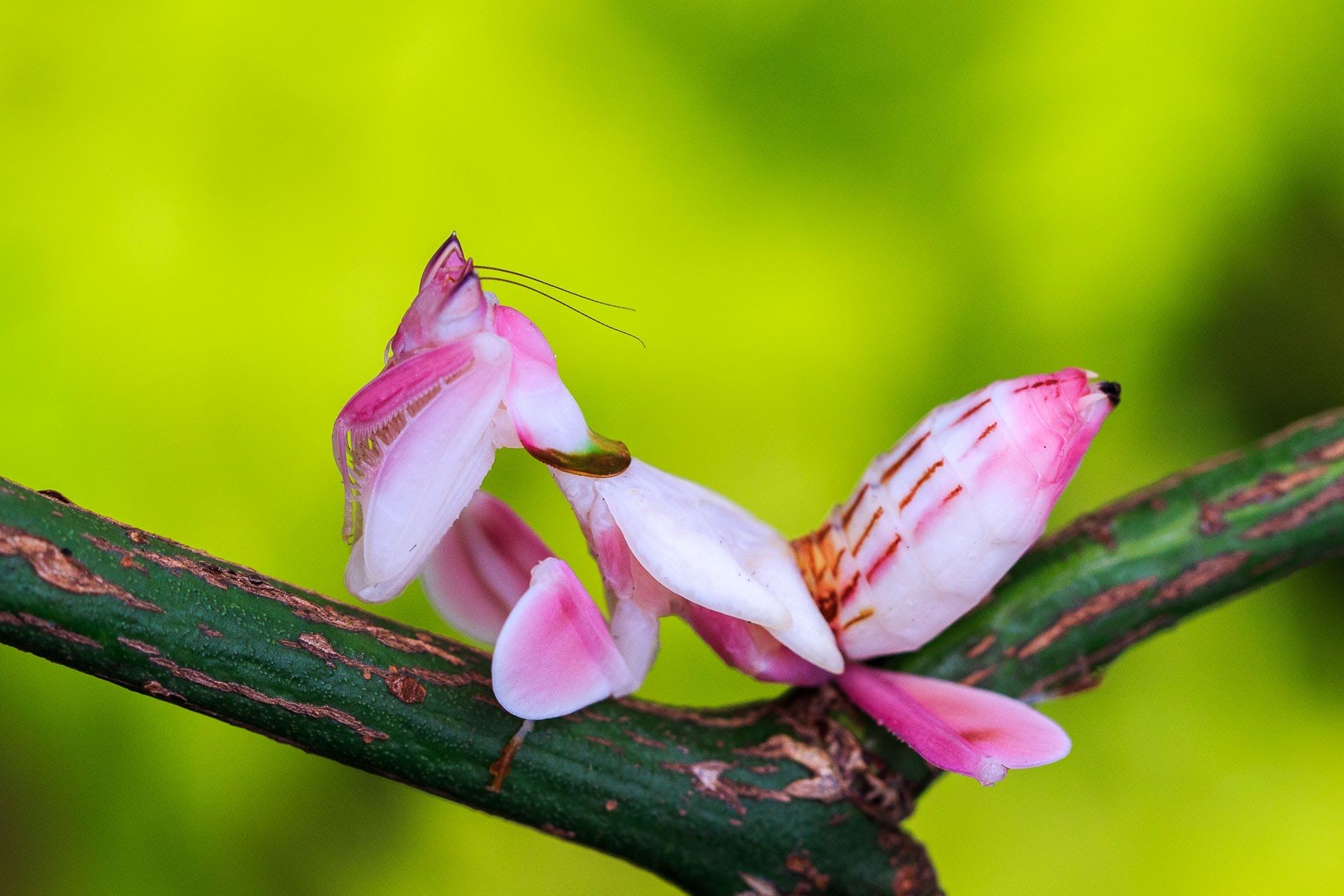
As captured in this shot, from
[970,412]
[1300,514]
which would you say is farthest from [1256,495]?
[970,412]

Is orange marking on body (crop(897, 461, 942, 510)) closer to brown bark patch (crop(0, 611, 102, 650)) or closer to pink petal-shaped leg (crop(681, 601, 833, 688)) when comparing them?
pink petal-shaped leg (crop(681, 601, 833, 688))

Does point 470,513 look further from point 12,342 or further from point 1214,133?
point 1214,133

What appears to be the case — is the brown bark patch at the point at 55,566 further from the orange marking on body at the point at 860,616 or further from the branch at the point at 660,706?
the orange marking on body at the point at 860,616

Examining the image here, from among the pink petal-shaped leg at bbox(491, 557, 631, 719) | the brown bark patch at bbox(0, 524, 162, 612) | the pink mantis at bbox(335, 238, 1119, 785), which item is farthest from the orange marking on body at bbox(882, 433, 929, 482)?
the brown bark patch at bbox(0, 524, 162, 612)

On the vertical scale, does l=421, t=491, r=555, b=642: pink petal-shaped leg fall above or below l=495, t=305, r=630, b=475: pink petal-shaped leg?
below

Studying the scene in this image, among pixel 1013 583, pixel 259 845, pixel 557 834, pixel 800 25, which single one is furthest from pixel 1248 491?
pixel 259 845

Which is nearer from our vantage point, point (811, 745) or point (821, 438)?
point (811, 745)

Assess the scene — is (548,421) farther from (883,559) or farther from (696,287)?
(696,287)
